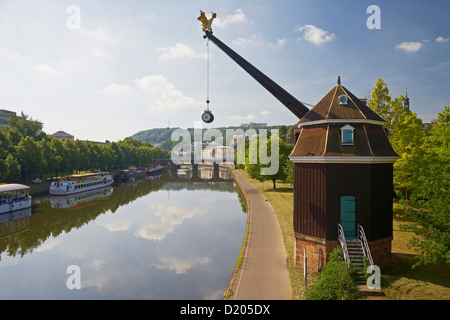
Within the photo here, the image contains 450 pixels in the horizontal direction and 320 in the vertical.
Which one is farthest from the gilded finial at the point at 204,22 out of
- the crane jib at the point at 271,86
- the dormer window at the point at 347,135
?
the dormer window at the point at 347,135

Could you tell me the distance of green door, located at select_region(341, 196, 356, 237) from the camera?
15.1 meters

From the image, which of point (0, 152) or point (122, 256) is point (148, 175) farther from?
point (122, 256)

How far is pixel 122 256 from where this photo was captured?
21.6 m

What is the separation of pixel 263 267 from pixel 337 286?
5.18 meters

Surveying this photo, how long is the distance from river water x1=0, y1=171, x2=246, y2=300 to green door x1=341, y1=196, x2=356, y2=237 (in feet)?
26.6

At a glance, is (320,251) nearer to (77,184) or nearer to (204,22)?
(204,22)

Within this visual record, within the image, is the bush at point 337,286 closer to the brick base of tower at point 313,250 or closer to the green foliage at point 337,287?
the green foliage at point 337,287

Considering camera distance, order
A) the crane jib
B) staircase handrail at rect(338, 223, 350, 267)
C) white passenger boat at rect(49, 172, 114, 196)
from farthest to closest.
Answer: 1. white passenger boat at rect(49, 172, 114, 196)
2. the crane jib
3. staircase handrail at rect(338, 223, 350, 267)

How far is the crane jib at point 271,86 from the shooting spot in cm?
1875

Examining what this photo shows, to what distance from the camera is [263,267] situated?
16.1 meters

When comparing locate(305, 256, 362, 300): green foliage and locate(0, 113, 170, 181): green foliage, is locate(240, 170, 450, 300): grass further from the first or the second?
locate(0, 113, 170, 181): green foliage

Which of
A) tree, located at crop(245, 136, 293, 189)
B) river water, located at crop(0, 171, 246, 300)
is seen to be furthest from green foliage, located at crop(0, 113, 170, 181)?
tree, located at crop(245, 136, 293, 189)

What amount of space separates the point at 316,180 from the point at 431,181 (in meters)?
5.44
